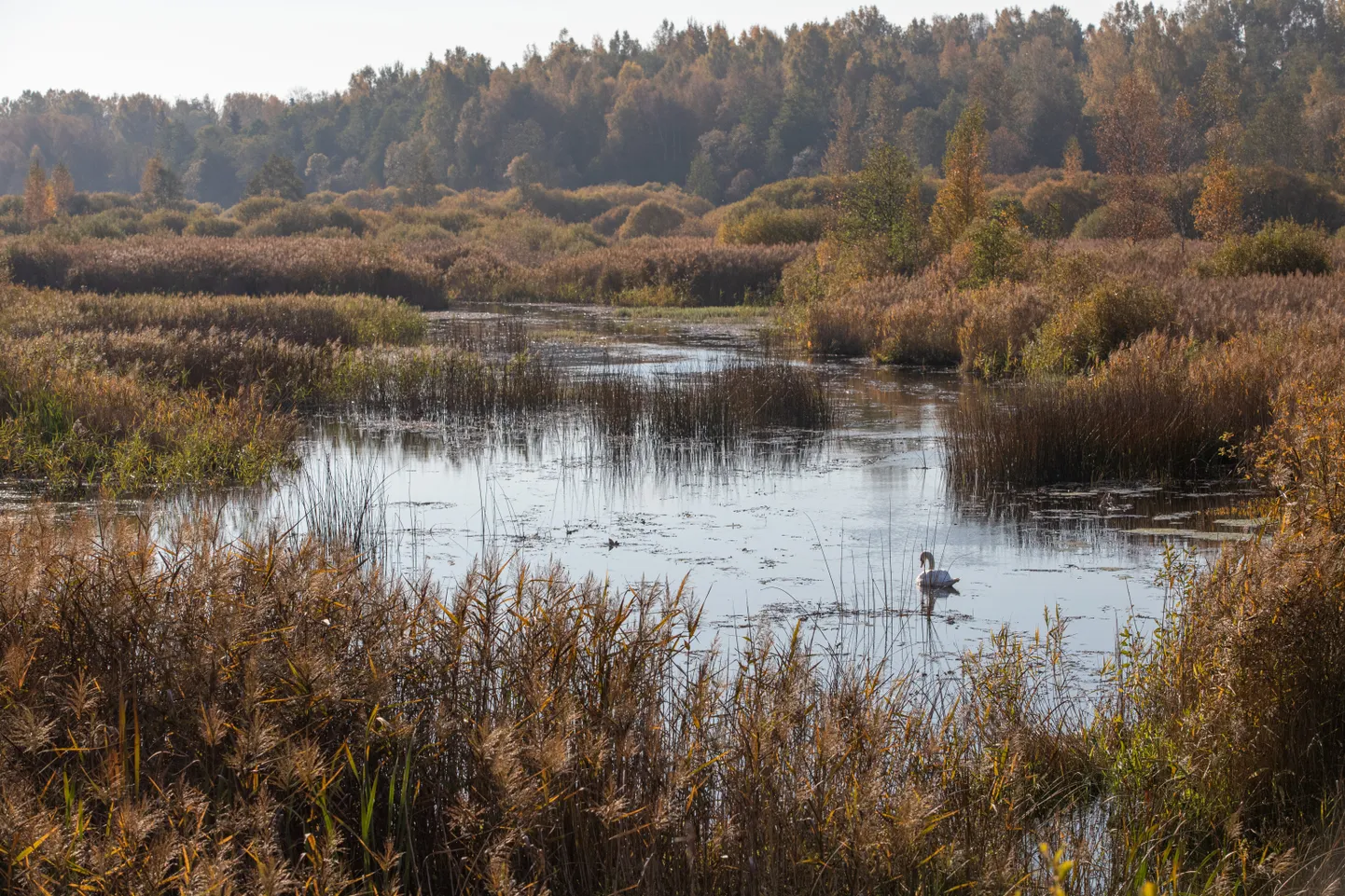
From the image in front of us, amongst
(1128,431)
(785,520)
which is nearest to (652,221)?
(1128,431)

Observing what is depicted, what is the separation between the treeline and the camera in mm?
79625

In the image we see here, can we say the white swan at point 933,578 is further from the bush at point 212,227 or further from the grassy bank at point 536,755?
the bush at point 212,227

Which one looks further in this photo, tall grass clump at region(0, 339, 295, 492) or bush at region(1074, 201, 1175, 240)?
bush at region(1074, 201, 1175, 240)

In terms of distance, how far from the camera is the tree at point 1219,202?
37.9 m

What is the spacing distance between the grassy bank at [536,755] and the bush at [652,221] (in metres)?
Answer: 54.6

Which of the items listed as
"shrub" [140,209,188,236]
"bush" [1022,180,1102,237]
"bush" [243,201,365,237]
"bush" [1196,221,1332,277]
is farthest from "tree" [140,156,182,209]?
"bush" [1196,221,1332,277]

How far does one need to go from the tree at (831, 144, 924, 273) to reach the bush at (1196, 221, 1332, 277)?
6.07 metres

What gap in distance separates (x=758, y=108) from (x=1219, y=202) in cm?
6164

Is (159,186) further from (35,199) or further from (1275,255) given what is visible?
(1275,255)

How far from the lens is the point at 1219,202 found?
38.0m

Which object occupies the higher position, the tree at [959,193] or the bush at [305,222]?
the bush at [305,222]

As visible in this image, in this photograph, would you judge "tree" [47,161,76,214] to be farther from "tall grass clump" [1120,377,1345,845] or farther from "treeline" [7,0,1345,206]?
"tall grass clump" [1120,377,1345,845]

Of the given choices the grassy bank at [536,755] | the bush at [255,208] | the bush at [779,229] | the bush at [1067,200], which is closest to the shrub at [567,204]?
the bush at [255,208]

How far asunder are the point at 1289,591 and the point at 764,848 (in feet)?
6.78
